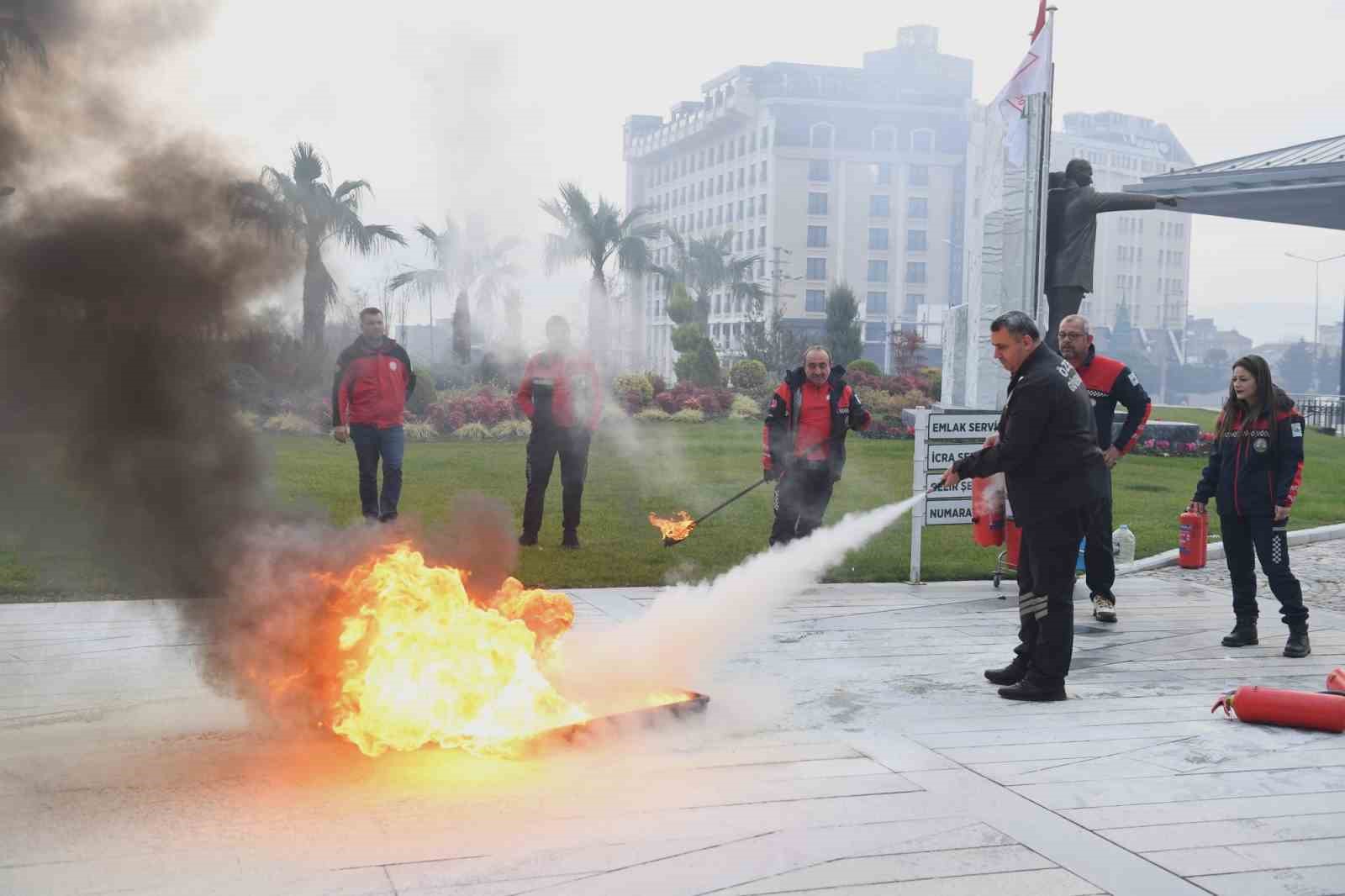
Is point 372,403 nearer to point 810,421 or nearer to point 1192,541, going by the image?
point 810,421

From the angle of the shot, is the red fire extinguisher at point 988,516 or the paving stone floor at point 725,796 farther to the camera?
the red fire extinguisher at point 988,516

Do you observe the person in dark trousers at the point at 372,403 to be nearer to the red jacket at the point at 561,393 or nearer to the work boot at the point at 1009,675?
the red jacket at the point at 561,393

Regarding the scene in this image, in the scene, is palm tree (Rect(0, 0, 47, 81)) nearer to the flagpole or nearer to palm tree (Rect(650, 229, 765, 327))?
the flagpole

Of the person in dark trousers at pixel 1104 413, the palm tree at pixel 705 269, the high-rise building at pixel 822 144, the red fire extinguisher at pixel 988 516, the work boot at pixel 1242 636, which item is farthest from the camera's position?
the palm tree at pixel 705 269

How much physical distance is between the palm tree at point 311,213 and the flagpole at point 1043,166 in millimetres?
5117

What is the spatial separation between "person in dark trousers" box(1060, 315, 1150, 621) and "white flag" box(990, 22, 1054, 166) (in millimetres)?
2208

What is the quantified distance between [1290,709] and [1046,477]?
5.21ft

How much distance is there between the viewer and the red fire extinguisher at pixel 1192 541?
33.6 ft

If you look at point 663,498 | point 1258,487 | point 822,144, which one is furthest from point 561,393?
point 1258,487

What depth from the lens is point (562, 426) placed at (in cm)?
1057

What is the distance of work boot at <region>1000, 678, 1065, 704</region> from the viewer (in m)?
6.16

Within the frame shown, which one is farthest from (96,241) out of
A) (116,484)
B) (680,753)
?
(680,753)

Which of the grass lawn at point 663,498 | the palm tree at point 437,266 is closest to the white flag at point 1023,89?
the grass lawn at point 663,498

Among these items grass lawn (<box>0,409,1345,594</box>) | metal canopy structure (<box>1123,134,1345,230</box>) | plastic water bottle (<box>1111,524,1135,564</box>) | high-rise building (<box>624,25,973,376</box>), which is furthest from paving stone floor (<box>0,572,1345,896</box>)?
metal canopy structure (<box>1123,134,1345,230</box>)
